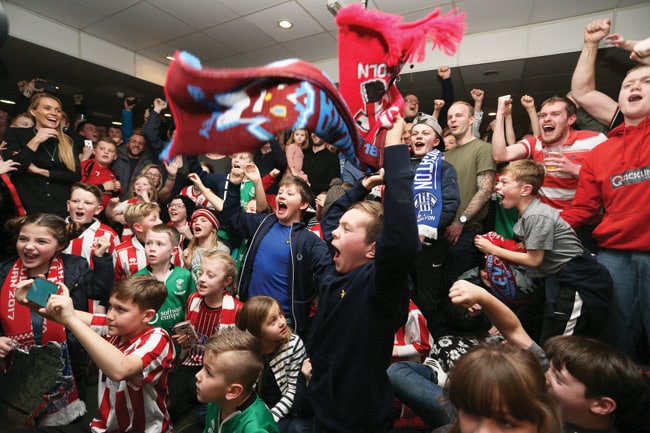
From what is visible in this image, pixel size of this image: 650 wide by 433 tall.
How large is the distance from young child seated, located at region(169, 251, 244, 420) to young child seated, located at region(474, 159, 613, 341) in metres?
1.49

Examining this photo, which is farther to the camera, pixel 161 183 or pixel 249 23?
pixel 249 23

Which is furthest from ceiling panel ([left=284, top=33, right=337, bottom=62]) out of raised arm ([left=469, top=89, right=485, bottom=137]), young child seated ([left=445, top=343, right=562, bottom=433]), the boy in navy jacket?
young child seated ([left=445, top=343, right=562, bottom=433])

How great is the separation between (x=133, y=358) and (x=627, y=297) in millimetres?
2198

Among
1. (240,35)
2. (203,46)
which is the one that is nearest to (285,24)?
(240,35)

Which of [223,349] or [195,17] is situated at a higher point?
[195,17]

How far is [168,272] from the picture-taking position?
2385 mm

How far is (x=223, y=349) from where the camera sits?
141 centimetres

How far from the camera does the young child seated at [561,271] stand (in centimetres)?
168

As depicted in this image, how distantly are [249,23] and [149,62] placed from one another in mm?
2300

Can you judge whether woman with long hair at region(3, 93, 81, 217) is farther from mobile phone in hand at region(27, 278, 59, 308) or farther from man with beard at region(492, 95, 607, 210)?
man with beard at region(492, 95, 607, 210)

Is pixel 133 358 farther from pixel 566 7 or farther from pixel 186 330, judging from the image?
pixel 566 7

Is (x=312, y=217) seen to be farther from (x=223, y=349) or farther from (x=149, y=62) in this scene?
(x=149, y=62)

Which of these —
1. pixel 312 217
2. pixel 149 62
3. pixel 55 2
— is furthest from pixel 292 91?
pixel 149 62

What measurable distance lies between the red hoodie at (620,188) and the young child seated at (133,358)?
84.0 inches
